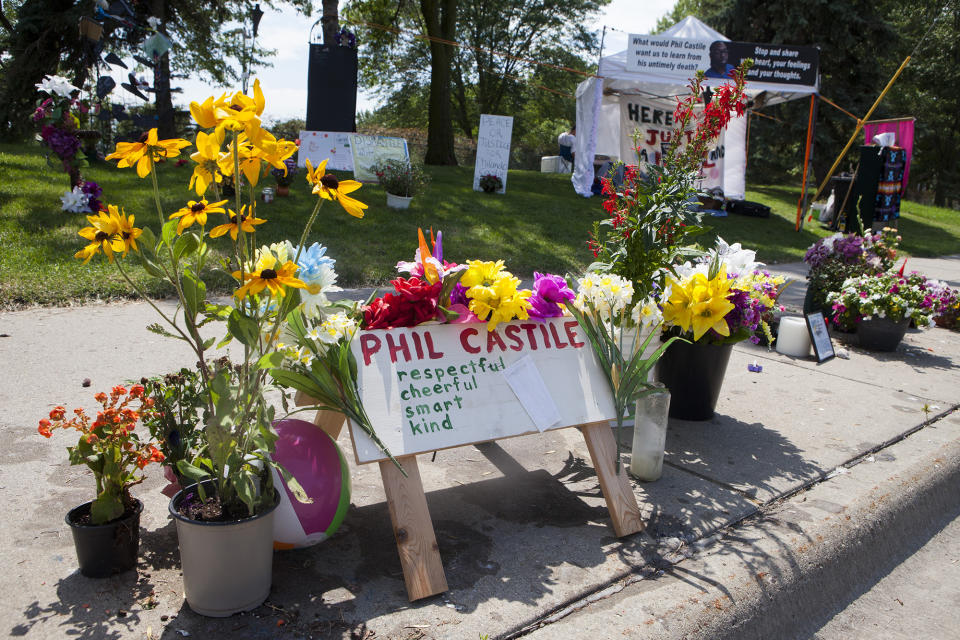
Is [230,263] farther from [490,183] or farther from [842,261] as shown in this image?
[490,183]

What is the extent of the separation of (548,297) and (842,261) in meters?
4.33

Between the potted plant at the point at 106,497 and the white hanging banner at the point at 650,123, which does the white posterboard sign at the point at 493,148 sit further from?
the potted plant at the point at 106,497

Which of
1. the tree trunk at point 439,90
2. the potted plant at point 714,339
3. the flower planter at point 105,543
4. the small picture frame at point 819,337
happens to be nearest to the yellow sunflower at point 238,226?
the flower planter at point 105,543

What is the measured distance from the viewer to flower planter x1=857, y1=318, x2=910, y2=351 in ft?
18.3

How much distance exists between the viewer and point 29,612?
6.56ft

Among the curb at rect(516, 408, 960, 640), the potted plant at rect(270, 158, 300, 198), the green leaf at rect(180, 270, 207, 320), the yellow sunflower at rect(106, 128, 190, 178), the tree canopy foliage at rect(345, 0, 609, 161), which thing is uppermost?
the tree canopy foliage at rect(345, 0, 609, 161)

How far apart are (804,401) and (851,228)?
11.3 meters

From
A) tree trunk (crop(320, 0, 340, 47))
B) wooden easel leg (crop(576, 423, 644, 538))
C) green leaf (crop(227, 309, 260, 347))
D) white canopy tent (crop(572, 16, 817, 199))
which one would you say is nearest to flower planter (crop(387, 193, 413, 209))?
white canopy tent (crop(572, 16, 817, 199))

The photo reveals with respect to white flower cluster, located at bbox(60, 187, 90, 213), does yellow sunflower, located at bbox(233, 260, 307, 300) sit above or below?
below

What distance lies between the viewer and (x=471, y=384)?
262 cm

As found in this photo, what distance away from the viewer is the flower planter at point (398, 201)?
1025cm

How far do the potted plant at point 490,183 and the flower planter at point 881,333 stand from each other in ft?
27.2

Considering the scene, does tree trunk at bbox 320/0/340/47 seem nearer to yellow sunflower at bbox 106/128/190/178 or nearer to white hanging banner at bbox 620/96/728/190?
white hanging banner at bbox 620/96/728/190

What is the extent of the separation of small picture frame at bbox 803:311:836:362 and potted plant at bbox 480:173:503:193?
8448mm
